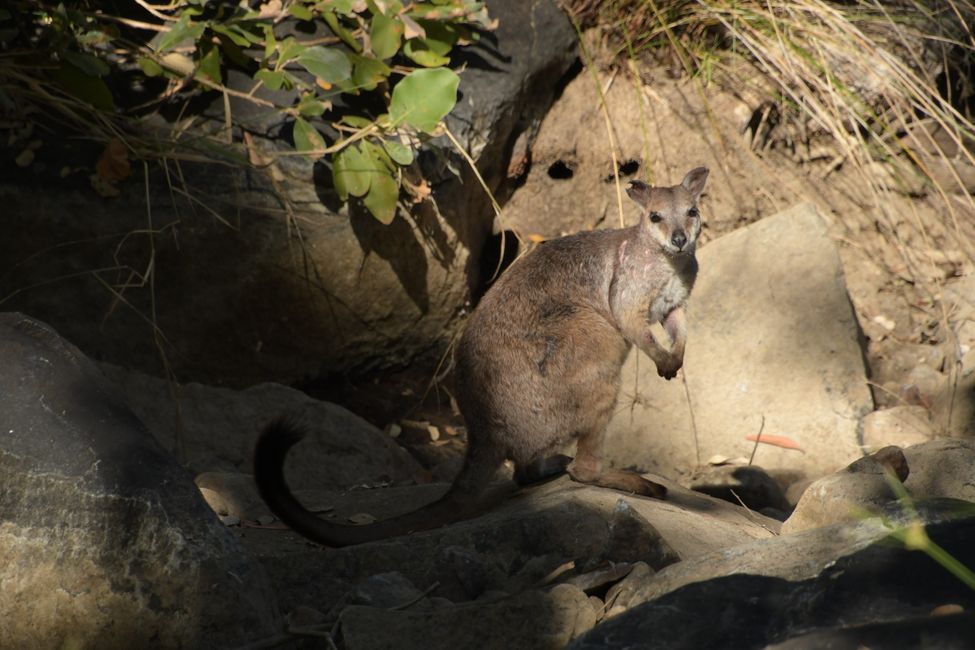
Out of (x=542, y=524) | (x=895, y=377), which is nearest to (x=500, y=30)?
(x=895, y=377)

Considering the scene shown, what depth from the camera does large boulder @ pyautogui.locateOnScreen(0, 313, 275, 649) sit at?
3.32 m

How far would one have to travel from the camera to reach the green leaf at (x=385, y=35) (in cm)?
637

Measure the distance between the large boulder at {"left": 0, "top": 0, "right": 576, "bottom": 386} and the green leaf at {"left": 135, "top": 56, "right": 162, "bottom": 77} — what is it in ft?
1.36

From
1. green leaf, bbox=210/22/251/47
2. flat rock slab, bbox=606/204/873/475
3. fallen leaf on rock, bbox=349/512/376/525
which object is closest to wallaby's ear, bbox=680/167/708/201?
flat rock slab, bbox=606/204/873/475

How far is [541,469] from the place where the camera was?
17.7ft

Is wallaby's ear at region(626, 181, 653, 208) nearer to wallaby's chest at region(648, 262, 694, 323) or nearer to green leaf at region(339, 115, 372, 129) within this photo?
wallaby's chest at region(648, 262, 694, 323)

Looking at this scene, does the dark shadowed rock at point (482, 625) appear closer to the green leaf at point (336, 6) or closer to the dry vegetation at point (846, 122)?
the green leaf at point (336, 6)

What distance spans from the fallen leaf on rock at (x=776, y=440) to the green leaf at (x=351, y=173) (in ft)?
8.81

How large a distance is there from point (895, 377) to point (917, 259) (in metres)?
0.97

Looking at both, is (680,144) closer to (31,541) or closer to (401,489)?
(401,489)

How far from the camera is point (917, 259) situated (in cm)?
820

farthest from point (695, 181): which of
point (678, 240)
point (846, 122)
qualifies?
point (846, 122)

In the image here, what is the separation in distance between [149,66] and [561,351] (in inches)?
118

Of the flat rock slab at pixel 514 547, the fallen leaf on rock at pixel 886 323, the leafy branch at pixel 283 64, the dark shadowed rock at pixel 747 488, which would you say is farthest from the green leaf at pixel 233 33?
the fallen leaf on rock at pixel 886 323
